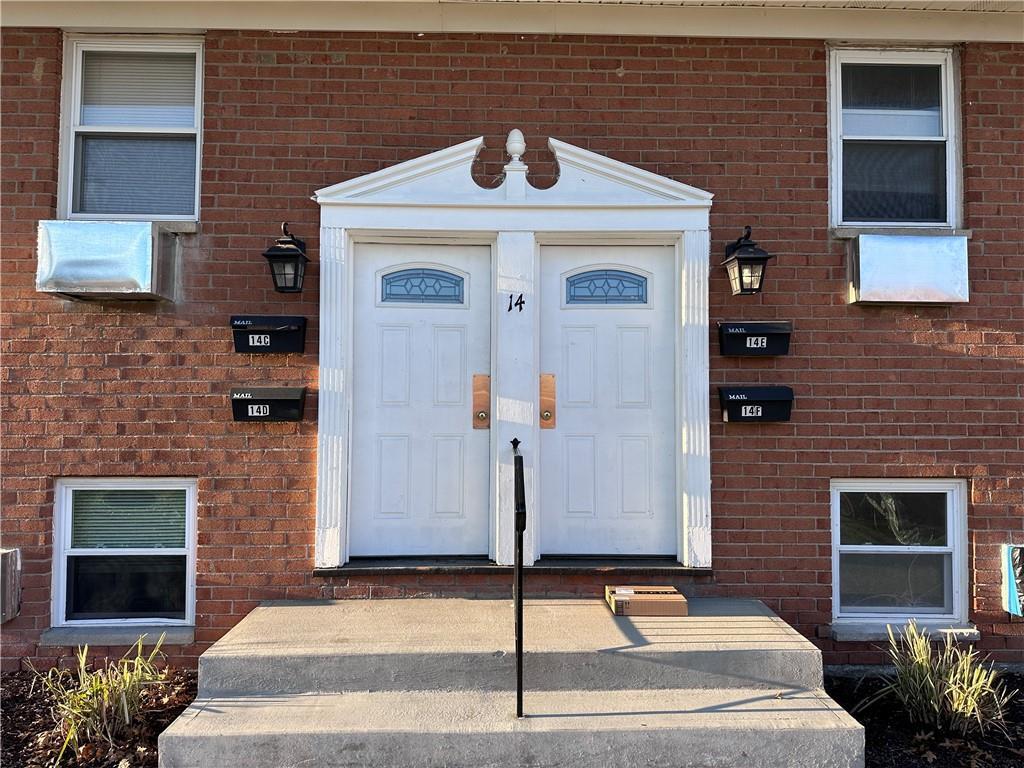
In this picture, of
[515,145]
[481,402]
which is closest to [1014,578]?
[481,402]

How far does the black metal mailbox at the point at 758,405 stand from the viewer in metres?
4.38

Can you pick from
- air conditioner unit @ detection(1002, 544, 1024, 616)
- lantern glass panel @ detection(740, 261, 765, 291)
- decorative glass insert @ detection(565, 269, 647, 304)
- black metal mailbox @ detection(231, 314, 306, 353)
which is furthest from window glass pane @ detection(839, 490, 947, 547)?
black metal mailbox @ detection(231, 314, 306, 353)

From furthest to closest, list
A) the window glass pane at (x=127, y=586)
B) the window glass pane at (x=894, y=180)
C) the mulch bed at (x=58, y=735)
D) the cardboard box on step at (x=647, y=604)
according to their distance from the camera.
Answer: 1. the window glass pane at (x=894, y=180)
2. the window glass pane at (x=127, y=586)
3. the cardboard box on step at (x=647, y=604)
4. the mulch bed at (x=58, y=735)

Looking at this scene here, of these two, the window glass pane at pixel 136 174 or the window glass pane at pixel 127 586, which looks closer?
the window glass pane at pixel 127 586

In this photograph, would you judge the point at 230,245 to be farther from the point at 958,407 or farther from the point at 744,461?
the point at 958,407

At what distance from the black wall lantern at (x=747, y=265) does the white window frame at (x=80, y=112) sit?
322 centimetres

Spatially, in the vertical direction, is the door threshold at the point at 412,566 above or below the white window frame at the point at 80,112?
below

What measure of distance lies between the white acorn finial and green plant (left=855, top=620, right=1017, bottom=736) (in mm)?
3409

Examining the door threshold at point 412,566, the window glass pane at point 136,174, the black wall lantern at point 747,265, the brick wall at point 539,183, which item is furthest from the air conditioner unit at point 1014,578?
the window glass pane at point 136,174

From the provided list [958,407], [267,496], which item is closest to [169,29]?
[267,496]

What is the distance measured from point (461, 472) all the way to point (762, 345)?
195 cm

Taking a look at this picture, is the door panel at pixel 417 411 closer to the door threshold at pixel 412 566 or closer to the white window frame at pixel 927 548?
the door threshold at pixel 412 566

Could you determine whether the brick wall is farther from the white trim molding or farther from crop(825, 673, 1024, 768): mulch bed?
crop(825, 673, 1024, 768): mulch bed

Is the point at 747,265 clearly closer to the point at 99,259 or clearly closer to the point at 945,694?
the point at 945,694
